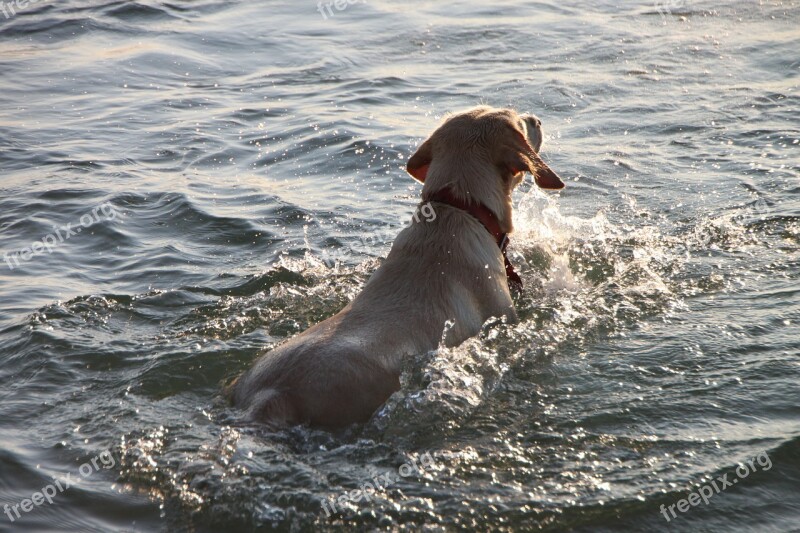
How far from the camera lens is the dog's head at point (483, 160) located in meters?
6.27

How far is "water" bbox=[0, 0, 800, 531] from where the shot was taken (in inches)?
185

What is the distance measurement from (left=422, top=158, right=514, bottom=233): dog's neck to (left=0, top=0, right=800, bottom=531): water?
2.62 feet

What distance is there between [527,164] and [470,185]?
1.26ft

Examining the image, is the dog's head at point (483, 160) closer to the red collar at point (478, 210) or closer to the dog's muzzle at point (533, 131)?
the red collar at point (478, 210)

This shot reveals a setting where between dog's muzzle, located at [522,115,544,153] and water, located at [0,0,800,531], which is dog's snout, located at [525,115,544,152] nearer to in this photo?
dog's muzzle, located at [522,115,544,153]

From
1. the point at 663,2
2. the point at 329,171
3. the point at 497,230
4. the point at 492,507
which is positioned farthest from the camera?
the point at 663,2

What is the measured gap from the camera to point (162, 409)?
5543 millimetres

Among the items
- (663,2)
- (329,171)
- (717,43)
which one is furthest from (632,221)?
(663,2)

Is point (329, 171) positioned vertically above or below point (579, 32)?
below

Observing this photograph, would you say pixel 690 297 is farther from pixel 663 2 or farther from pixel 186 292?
pixel 663 2

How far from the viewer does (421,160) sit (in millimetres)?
6621

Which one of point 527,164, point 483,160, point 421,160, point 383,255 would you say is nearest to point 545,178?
point 527,164

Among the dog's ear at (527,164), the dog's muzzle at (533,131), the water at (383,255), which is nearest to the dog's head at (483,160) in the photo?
the dog's ear at (527,164)

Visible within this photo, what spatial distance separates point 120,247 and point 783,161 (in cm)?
612
